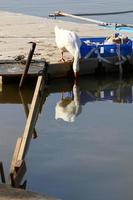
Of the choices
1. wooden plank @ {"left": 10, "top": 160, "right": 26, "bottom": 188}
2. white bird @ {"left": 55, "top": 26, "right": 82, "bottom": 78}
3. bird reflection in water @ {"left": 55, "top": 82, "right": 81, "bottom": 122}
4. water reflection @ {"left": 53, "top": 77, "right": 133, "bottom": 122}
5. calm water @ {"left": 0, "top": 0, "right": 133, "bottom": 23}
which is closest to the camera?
wooden plank @ {"left": 10, "top": 160, "right": 26, "bottom": 188}

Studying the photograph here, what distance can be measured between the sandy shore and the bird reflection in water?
161 centimetres

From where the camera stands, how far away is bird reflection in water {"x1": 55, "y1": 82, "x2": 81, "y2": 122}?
15503 millimetres

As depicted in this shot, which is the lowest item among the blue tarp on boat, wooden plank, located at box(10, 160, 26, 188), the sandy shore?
the sandy shore

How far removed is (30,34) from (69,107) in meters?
9.81

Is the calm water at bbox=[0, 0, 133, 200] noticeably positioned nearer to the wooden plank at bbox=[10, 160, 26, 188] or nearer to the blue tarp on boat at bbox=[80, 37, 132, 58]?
the wooden plank at bbox=[10, 160, 26, 188]

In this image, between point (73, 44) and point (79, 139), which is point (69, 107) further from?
point (79, 139)

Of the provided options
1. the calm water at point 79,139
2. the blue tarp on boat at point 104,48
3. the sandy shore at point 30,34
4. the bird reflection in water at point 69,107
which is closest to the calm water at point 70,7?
the sandy shore at point 30,34

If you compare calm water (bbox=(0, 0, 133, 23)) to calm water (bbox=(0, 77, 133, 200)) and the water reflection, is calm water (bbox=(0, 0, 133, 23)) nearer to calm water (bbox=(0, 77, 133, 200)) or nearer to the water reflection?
the water reflection

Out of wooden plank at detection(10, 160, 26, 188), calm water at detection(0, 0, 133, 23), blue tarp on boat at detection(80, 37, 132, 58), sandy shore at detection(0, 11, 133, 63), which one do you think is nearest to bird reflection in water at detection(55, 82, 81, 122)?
blue tarp on boat at detection(80, 37, 132, 58)

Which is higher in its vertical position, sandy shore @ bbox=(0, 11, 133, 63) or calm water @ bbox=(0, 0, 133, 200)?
calm water @ bbox=(0, 0, 133, 200)

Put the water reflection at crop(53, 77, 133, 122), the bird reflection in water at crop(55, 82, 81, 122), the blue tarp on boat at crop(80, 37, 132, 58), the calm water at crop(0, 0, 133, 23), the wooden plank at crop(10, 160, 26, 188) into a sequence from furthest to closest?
the calm water at crop(0, 0, 133, 23), the blue tarp on boat at crop(80, 37, 132, 58), the water reflection at crop(53, 77, 133, 122), the bird reflection in water at crop(55, 82, 81, 122), the wooden plank at crop(10, 160, 26, 188)

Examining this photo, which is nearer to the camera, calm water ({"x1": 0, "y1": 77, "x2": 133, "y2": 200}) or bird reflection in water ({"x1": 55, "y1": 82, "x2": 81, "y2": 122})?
calm water ({"x1": 0, "y1": 77, "x2": 133, "y2": 200})

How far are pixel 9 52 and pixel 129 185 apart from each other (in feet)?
37.9

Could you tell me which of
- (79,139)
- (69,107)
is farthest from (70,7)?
(79,139)
